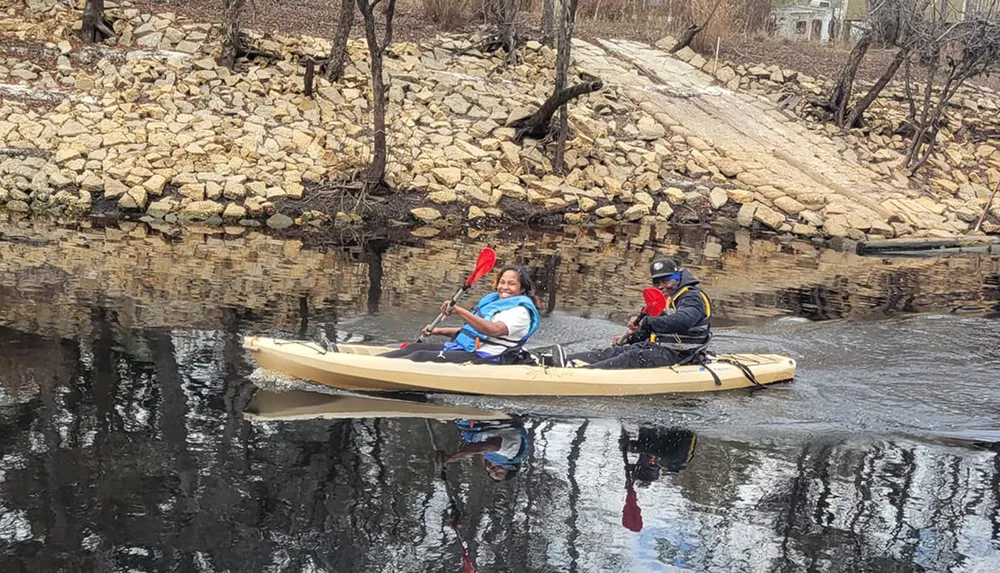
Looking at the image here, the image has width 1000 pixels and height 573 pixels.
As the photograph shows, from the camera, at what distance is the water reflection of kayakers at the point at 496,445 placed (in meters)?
6.95

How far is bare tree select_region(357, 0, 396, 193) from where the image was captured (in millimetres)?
16469

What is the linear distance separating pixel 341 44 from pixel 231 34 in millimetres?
2101

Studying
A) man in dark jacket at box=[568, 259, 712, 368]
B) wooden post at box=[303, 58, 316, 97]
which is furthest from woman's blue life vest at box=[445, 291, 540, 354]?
wooden post at box=[303, 58, 316, 97]

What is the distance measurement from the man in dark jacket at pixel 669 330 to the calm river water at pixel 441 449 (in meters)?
0.45

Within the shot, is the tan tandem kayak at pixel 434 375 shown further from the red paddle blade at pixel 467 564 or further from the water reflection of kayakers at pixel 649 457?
the red paddle blade at pixel 467 564

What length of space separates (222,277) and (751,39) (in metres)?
20.4

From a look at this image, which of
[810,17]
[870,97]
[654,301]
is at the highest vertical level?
[810,17]

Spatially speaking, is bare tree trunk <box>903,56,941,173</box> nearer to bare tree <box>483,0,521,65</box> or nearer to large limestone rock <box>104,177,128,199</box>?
bare tree <box>483,0,521,65</box>

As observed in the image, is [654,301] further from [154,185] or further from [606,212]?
[154,185]

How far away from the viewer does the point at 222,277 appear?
12.6 m

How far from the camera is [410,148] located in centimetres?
1891

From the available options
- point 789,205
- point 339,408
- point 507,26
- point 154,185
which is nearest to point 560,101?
point 789,205

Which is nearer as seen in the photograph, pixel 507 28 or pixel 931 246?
pixel 931 246

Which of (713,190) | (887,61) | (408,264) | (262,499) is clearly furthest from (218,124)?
(887,61)
